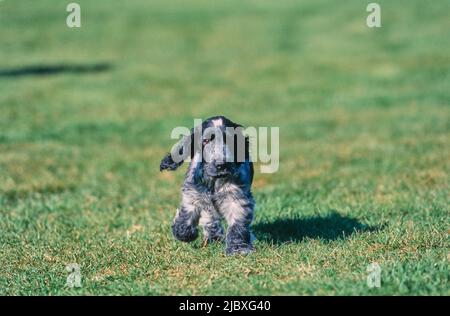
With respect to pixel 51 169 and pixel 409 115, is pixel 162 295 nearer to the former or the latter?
pixel 51 169

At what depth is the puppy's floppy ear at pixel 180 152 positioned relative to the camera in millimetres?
8281

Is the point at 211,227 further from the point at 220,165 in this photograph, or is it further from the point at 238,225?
the point at 220,165

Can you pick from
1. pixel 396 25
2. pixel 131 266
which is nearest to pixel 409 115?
pixel 131 266

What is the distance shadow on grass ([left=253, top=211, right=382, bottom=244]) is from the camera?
352 inches

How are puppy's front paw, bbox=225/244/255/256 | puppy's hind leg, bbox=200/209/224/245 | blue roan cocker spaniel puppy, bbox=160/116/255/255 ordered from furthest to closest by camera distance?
1. puppy's hind leg, bbox=200/209/224/245
2. puppy's front paw, bbox=225/244/255/256
3. blue roan cocker spaniel puppy, bbox=160/116/255/255

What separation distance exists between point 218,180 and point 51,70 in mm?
23752

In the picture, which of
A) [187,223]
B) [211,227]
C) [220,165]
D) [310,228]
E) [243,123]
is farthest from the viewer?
[243,123]

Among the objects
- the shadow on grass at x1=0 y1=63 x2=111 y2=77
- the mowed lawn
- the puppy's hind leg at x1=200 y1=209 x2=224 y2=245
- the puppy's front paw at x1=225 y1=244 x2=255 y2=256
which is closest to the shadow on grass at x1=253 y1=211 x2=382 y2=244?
the mowed lawn

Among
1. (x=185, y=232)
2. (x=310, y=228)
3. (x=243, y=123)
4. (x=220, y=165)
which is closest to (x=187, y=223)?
(x=185, y=232)

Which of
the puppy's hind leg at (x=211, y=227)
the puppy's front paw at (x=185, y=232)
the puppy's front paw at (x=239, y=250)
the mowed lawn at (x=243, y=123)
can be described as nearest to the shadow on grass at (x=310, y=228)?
the mowed lawn at (x=243, y=123)

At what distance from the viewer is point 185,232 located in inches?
339

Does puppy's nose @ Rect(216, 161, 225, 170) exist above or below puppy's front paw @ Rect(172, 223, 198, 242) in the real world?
above

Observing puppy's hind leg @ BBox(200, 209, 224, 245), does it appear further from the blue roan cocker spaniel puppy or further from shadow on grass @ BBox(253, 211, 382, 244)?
shadow on grass @ BBox(253, 211, 382, 244)

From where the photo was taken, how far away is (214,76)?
98.8 feet
